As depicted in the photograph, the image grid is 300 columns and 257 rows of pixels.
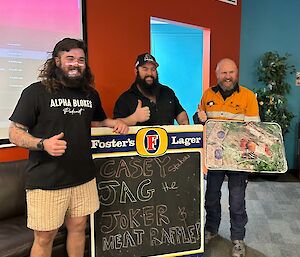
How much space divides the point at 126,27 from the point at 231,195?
6.03ft

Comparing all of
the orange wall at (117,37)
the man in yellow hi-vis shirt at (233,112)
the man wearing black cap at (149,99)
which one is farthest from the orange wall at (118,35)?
the man in yellow hi-vis shirt at (233,112)

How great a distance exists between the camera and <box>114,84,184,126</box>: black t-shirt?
2.56 m

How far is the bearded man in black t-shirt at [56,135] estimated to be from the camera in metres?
1.80

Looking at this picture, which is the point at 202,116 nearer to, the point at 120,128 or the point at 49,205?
the point at 120,128

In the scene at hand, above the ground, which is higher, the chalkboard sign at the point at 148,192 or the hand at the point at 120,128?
the hand at the point at 120,128

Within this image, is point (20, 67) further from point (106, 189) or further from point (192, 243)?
point (192, 243)

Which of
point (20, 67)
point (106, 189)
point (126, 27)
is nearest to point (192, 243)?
point (106, 189)

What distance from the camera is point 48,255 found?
6.46 feet

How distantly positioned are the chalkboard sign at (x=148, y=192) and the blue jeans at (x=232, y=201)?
387 millimetres

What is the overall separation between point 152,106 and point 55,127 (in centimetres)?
93

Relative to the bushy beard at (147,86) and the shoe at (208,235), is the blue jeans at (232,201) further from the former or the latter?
the bushy beard at (147,86)

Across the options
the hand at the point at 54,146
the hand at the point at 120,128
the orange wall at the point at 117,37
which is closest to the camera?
the hand at the point at 54,146

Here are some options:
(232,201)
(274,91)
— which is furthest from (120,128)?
(274,91)

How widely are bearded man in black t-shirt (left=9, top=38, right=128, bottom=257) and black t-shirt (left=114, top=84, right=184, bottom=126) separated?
0.58 m
